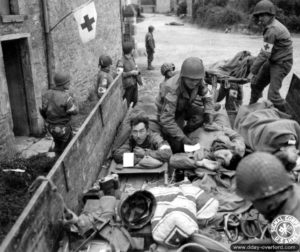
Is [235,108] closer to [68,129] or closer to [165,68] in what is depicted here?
[165,68]

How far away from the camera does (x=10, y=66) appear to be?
7.93 metres

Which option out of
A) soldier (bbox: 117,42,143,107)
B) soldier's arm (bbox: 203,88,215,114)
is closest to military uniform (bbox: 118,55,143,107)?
soldier (bbox: 117,42,143,107)

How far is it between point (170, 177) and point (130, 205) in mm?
1138

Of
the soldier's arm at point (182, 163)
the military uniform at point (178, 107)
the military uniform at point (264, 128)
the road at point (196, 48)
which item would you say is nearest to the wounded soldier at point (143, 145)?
the soldier's arm at point (182, 163)

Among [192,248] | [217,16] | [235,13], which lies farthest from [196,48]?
[192,248]

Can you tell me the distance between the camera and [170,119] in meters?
5.19

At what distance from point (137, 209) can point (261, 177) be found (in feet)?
5.26

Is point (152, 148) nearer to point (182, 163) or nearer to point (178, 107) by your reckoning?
point (182, 163)

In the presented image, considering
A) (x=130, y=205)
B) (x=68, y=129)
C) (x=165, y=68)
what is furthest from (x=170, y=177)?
(x=165, y=68)

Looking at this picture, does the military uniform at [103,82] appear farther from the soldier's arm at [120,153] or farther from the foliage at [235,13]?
the foliage at [235,13]

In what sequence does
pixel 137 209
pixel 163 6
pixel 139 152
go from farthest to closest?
1. pixel 163 6
2. pixel 139 152
3. pixel 137 209

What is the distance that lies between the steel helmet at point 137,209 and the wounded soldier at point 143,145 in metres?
1.12

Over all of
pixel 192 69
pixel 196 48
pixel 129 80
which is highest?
pixel 192 69

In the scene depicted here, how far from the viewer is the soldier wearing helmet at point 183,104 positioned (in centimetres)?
511
